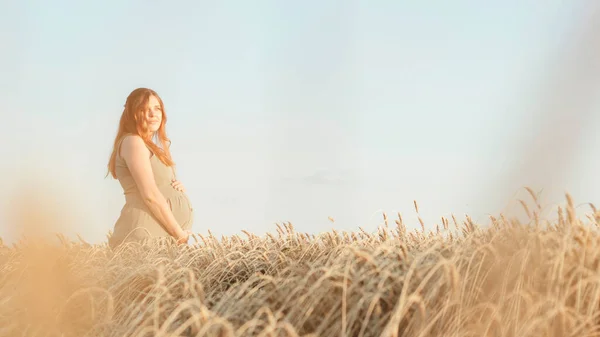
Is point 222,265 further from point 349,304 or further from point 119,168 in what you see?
point 349,304

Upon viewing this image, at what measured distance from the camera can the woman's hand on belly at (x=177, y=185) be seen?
4.87m

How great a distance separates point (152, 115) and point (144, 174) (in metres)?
0.54

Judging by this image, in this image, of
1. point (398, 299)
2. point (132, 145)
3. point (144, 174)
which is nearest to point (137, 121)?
point (132, 145)

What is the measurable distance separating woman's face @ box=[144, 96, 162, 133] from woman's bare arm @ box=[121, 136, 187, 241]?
218 millimetres

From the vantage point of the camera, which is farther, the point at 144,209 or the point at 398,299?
the point at 144,209

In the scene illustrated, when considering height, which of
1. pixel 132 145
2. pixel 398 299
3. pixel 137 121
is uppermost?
pixel 137 121

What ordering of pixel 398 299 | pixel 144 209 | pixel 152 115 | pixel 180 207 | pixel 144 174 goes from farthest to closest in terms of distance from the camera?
pixel 180 207
pixel 152 115
pixel 144 209
pixel 144 174
pixel 398 299

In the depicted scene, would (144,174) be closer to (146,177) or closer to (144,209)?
(146,177)

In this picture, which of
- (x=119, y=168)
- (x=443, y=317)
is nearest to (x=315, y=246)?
(x=119, y=168)

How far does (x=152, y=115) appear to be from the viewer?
4.76 metres

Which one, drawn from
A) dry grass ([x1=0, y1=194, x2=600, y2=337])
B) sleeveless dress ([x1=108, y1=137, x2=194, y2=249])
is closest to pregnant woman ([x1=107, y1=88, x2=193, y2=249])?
sleeveless dress ([x1=108, y1=137, x2=194, y2=249])

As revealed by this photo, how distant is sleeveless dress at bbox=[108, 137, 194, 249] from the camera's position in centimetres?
462

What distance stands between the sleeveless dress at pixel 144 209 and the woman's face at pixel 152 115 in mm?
224

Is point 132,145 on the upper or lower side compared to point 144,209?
upper
